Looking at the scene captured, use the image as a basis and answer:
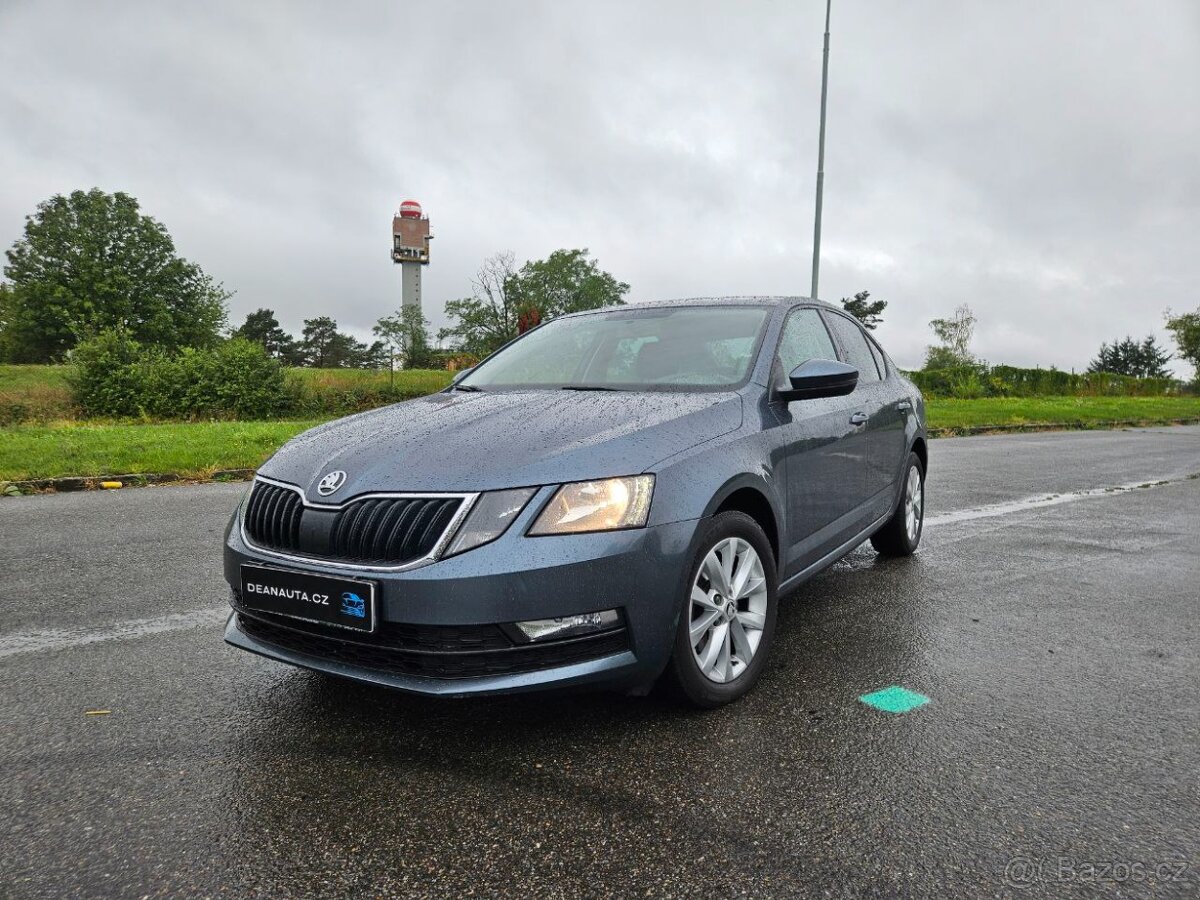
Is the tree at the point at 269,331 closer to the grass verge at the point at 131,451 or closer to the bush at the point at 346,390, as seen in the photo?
the bush at the point at 346,390

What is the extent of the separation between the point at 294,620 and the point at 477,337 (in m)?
48.3

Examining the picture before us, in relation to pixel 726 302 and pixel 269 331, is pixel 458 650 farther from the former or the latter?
pixel 269 331

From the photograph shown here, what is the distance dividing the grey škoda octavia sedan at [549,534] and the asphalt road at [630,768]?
0.92ft

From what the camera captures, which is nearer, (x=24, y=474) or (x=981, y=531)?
(x=981, y=531)

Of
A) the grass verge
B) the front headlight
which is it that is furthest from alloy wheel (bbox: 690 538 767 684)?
the grass verge

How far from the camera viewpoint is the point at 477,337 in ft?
164

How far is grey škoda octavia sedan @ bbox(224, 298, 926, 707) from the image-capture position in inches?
94.3

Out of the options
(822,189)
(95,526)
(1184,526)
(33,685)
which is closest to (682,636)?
(33,685)

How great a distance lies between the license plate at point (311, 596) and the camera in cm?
241

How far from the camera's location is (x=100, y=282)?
51562 millimetres

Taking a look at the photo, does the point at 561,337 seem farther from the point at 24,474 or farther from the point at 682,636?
the point at 24,474

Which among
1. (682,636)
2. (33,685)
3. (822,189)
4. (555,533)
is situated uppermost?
(822,189)

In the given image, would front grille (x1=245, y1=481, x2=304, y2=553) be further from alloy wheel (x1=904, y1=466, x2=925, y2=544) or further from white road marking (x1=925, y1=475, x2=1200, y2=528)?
white road marking (x1=925, y1=475, x2=1200, y2=528)

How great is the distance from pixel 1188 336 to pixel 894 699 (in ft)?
279
